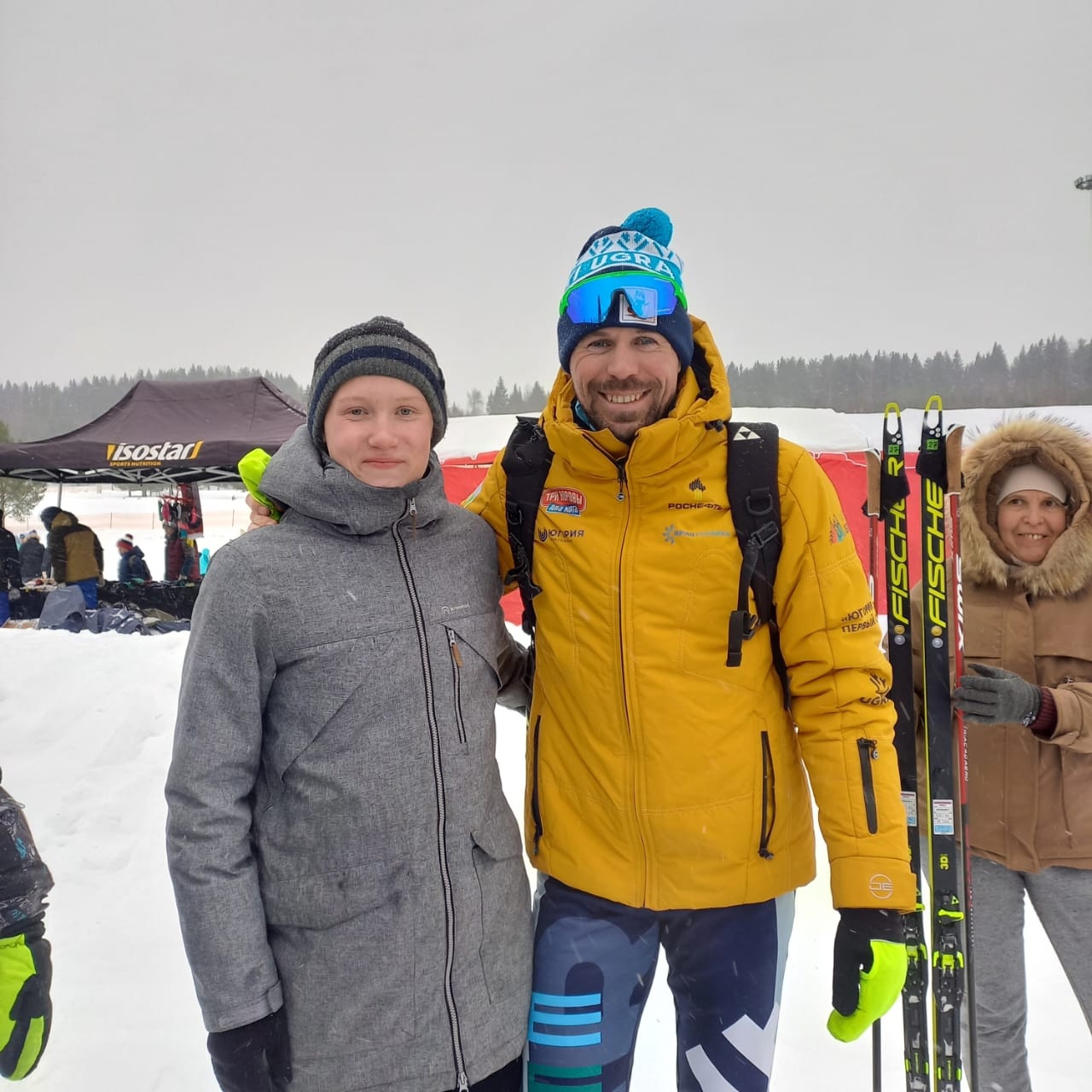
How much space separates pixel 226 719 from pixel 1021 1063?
8.08 ft

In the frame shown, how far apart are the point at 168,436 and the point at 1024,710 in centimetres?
1104

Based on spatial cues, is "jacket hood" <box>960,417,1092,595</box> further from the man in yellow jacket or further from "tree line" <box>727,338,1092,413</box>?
"tree line" <box>727,338,1092,413</box>

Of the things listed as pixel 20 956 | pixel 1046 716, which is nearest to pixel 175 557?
pixel 20 956

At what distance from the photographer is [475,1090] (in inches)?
56.2

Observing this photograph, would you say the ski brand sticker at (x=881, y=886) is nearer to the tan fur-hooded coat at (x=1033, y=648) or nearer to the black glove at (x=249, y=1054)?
the tan fur-hooded coat at (x=1033, y=648)

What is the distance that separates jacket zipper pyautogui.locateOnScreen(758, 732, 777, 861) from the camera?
1.60 metres

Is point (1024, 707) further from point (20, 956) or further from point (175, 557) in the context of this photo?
point (175, 557)

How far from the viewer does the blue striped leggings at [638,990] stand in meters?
1.59

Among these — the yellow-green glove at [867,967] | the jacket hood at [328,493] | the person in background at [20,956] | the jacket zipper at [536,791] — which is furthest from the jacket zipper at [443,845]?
the person in background at [20,956]

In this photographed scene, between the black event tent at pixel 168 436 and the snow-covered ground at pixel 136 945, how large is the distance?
4951 mm

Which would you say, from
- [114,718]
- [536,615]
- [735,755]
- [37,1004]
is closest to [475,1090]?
[735,755]

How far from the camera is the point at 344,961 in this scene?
1.31m

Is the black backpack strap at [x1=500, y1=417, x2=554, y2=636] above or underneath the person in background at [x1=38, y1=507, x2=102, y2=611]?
above

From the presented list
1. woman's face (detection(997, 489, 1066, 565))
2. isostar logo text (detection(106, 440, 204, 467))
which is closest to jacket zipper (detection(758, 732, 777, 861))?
woman's face (detection(997, 489, 1066, 565))
